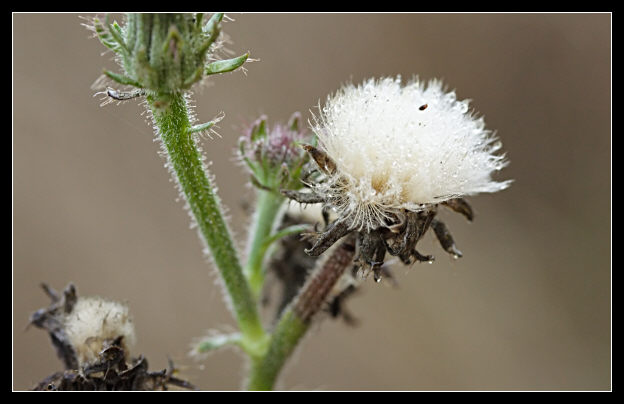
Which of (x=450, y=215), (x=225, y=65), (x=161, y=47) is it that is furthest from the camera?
(x=450, y=215)

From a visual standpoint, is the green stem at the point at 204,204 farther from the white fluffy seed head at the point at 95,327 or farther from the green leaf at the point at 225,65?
the white fluffy seed head at the point at 95,327

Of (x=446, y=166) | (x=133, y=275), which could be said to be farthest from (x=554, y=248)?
(x=446, y=166)

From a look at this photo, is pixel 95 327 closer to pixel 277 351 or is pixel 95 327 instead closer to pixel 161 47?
pixel 277 351

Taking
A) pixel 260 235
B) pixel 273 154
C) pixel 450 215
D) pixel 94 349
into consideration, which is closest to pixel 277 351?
pixel 260 235

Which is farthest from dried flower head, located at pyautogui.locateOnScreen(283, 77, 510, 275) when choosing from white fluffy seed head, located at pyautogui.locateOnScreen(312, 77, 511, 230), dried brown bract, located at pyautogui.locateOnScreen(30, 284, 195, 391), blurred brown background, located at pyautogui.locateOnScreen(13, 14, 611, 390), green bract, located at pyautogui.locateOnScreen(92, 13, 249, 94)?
blurred brown background, located at pyautogui.locateOnScreen(13, 14, 611, 390)

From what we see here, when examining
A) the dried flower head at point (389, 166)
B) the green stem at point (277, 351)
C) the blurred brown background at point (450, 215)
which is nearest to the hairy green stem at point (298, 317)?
the green stem at point (277, 351)

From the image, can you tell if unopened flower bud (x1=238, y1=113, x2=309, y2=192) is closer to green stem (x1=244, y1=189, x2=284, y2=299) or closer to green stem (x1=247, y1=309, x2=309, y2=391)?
green stem (x1=244, y1=189, x2=284, y2=299)

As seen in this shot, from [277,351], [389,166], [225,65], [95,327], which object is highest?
[225,65]
